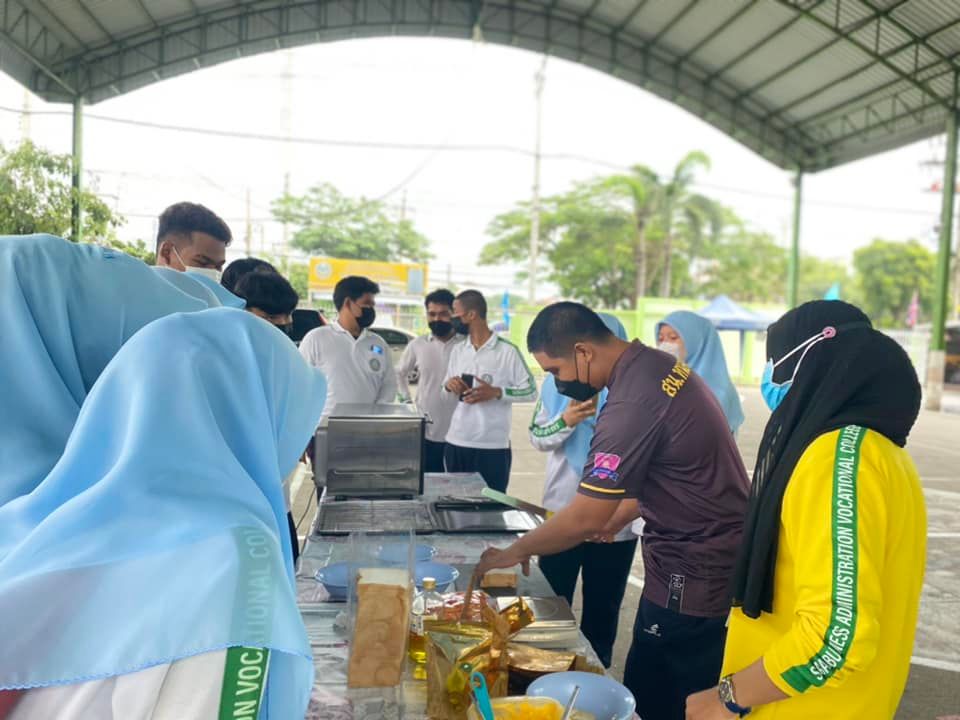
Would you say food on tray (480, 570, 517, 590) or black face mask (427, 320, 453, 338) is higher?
black face mask (427, 320, 453, 338)

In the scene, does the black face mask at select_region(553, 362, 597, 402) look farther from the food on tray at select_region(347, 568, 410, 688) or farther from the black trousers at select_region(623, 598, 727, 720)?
the food on tray at select_region(347, 568, 410, 688)

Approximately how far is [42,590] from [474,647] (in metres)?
0.81

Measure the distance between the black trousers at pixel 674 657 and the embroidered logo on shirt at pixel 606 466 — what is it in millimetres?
383

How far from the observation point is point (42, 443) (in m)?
1.01

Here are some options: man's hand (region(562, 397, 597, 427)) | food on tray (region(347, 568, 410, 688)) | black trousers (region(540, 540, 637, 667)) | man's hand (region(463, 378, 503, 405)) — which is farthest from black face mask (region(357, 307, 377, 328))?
food on tray (region(347, 568, 410, 688))

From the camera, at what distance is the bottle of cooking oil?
1.48 meters

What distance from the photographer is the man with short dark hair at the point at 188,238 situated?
256 cm

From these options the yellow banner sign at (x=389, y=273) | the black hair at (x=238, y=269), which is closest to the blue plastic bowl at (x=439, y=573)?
the black hair at (x=238, y=269)

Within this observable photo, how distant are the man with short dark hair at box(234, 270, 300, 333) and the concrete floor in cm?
199

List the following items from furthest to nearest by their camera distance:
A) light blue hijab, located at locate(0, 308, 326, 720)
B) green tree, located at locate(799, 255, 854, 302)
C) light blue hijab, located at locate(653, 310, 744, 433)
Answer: green tree, located at locate(799, 255, 854, 302) → light blue hijab, located at locate(653, 310, 744, 433) → light blue hijab, located at locate(0, 308, 326, 720)

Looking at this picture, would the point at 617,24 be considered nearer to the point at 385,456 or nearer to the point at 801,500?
the point at 385,456

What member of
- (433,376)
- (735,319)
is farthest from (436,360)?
(735,319)

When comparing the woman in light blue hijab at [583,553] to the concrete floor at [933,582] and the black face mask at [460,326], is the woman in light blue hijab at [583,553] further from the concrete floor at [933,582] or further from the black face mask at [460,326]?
the black face mask at [460,326]

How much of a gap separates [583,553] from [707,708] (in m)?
1.36
